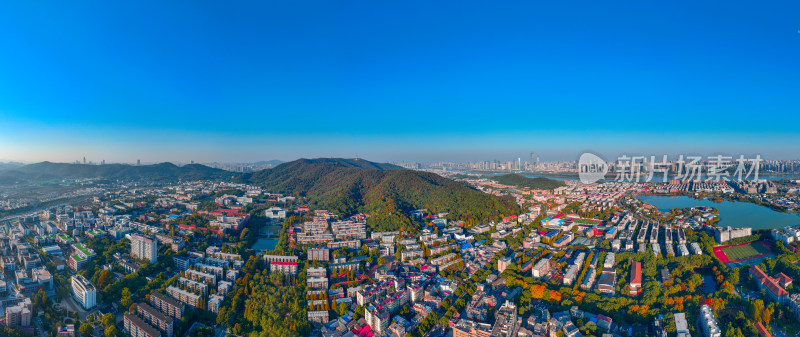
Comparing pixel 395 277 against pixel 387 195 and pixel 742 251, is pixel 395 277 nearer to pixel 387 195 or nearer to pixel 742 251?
pixel 387 195

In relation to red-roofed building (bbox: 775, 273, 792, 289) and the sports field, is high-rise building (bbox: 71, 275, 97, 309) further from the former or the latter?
the sports field

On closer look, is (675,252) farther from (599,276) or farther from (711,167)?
(711,167)

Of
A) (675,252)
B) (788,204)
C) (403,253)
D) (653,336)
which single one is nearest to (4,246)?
(403,253)

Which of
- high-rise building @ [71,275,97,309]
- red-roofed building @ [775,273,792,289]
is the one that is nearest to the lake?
red-roofed building @ [775,273,792,289]

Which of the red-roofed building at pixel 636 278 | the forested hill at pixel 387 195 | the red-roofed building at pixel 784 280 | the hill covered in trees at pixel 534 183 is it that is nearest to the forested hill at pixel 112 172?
the forested hill at pixel 387 195

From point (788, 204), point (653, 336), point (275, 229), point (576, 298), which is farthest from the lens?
point (788, 204)

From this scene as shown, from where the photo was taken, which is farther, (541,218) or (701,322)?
(541,218)
